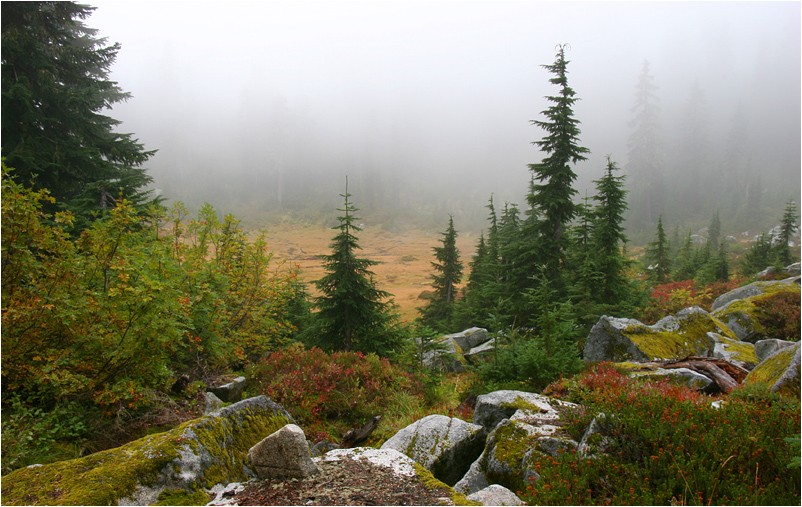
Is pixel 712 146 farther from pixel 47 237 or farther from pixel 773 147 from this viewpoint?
pixel 47 237

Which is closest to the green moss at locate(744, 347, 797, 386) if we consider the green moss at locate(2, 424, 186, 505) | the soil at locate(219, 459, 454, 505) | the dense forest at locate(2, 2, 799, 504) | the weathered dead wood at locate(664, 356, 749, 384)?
the weathered dead wood at locate(664, 356, 749, 384)

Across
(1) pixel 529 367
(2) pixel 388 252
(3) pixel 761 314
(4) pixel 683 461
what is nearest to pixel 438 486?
(4) pixel 683 461

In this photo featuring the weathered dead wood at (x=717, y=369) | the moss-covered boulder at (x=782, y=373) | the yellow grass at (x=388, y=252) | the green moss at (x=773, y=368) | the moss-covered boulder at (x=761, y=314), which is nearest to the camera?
the moss-covered boulder at (x=782, y=373)

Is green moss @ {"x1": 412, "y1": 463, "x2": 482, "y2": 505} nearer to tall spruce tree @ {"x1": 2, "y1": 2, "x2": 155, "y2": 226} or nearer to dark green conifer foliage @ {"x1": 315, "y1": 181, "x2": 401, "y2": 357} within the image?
dark green conifer foliage @ {"x1": 315, "y1": 181, "x2": 401, "y2": 357}

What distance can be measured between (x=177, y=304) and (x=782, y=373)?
9879 mm

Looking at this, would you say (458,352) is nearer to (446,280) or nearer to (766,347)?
(766,347)

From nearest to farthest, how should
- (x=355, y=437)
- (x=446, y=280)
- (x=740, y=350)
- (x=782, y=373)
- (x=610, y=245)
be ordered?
(x=782, y=373), (x=355, y=437), (x=740, y=350), (x=610, y=245), (x=446, y=280)

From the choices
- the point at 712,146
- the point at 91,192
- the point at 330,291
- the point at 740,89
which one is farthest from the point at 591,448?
the point at 740,89

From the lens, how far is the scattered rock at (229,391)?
328 inches

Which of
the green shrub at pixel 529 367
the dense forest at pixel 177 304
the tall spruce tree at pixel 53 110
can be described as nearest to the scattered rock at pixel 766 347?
the dense forest at pixel 177 304

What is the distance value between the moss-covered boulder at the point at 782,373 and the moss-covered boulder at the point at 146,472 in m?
7.94

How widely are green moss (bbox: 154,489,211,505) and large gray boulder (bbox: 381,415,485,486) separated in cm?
268

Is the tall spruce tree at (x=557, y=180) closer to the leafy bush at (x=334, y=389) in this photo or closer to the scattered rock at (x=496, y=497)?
the leafy bush at (x=334, y=389)

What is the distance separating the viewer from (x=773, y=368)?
7.11 metres
